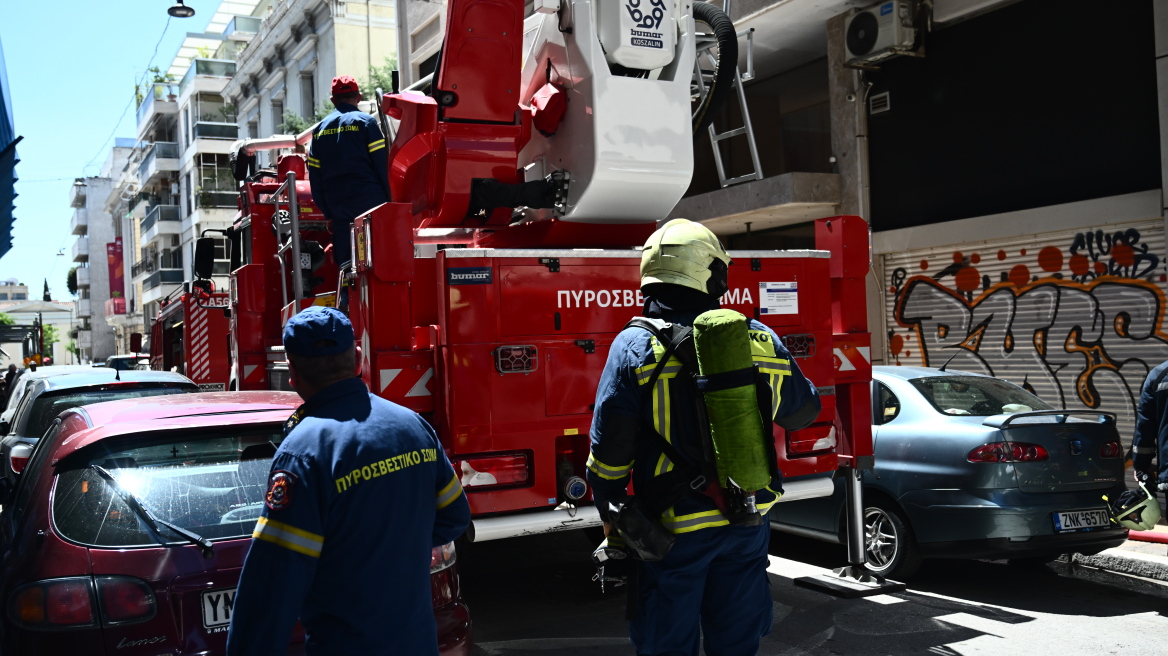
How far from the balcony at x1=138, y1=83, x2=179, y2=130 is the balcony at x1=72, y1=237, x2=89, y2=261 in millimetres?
34350

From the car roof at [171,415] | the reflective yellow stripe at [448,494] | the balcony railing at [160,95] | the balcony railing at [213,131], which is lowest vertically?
the reflective yellow stripe at [448,494]

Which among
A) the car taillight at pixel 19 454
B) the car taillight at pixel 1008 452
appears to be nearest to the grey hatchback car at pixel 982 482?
the car taillight at pixel 1008 452

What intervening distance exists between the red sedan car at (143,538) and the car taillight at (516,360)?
1387mm

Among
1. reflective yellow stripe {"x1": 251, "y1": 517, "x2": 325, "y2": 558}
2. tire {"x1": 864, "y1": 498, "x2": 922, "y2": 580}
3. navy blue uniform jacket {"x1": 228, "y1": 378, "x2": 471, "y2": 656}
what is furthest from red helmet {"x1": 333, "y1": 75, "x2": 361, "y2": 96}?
reflective yellow stripe {"x1": 251, "y1": 517, "x2": 325, "y2": 558}

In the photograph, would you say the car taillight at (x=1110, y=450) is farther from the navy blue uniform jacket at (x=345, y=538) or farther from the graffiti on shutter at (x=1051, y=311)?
the navy blue uniform jacket at (x=345, y=538)

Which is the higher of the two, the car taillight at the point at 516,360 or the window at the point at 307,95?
the window at the point at 307,95

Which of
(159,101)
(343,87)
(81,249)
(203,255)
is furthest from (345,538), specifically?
(81,249)

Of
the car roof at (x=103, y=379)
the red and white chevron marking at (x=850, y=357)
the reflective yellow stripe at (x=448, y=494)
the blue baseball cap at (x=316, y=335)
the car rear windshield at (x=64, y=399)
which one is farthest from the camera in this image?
the car roof at (x=103, y=379)

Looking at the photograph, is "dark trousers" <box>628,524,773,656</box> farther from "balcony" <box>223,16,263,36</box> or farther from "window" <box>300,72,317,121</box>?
"balcony" <box>223,16,263,36</box>

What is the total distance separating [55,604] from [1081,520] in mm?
5893

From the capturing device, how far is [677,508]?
3.40 metres

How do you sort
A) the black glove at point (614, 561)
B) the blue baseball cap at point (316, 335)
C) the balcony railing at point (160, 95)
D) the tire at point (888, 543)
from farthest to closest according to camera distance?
the balcony railing at point (160, 95)
the tire at point (888, 543)
the black glove at point (614, 561)
the blue baseball cap at point (316, 335)

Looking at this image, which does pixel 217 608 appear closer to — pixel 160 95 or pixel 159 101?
pixel 159 101

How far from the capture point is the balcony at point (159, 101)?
5281cm
